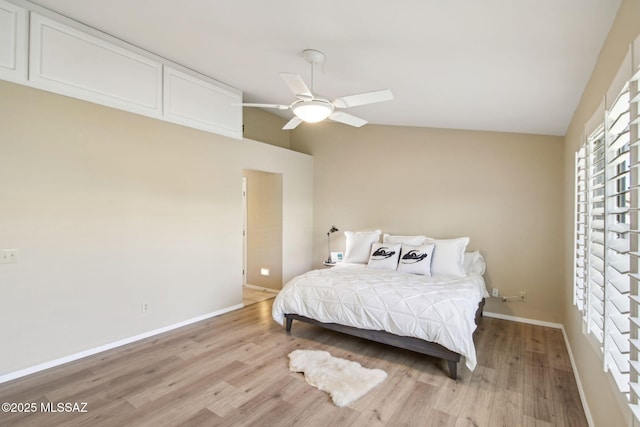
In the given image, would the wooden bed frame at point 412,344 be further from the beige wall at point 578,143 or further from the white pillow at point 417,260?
the white pillow at point 417,260

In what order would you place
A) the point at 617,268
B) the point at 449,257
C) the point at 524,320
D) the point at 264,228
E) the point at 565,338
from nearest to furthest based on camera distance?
the point at 617,268 < the point at 565,338 < the point at 449,257 < the point at 524,320 < the point at 264,228

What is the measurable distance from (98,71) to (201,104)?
112cm

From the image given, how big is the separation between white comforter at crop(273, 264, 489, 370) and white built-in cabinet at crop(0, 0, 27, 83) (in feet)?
10.1

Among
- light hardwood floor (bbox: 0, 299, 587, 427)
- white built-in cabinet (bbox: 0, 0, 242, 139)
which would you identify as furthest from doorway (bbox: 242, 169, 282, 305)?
light hardwood floor (bbox: 0, 299, 587, 427)

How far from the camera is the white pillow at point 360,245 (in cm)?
487

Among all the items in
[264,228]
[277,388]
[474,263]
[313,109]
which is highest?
[313,109]

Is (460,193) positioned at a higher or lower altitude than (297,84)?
lower

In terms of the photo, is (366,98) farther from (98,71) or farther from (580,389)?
(580,389)

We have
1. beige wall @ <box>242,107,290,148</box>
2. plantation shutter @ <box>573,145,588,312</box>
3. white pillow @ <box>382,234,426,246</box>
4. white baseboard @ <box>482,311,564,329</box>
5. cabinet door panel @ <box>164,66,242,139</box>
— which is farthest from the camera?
beige wall @ <box>242,107,290,148</box>

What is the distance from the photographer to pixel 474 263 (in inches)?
169

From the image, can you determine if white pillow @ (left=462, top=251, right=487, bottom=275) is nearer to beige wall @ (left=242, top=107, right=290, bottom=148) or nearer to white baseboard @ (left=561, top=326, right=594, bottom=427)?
white baseboard @ (left=561, top=326, right=594, bottom=427)

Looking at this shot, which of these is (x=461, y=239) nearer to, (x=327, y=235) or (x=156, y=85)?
(x=327, y=235)

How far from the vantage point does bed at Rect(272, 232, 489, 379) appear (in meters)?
2.73

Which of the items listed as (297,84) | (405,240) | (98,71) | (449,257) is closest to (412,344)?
(449,257)
